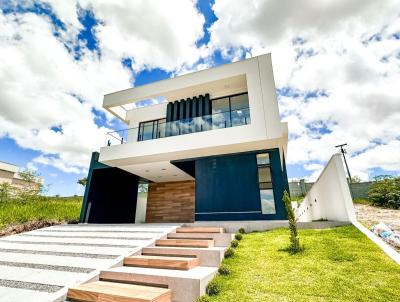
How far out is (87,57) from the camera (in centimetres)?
793

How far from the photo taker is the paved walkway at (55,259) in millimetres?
3164

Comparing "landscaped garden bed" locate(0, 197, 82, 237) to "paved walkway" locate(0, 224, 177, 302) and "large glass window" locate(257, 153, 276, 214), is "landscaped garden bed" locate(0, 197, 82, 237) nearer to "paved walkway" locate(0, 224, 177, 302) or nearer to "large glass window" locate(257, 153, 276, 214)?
"paved walkway" locate(0, 224, 177, 302)

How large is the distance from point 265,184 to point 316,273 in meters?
5.07

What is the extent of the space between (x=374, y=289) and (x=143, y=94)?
10.7m

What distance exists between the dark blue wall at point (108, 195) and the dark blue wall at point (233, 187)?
Answer: 219 inches

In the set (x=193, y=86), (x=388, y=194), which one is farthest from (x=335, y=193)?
(x=193, y=86)

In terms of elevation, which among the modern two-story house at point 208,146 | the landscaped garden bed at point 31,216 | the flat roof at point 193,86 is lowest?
the landscaped garden bed at point 31,216

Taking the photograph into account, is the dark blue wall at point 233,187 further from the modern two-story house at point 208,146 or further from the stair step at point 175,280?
the stair step at point 175,280

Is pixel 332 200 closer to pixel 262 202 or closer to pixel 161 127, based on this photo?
pixel 262 202

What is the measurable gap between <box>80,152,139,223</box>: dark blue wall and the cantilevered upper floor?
1426 millimetres

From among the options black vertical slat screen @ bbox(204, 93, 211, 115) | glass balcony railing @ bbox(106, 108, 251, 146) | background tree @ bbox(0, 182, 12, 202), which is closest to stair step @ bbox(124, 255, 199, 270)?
glass balcony railing @ bbox(106, 108, 251, 146)

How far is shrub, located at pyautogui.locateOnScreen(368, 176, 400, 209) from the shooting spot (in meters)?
8.03

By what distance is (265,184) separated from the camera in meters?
8.25

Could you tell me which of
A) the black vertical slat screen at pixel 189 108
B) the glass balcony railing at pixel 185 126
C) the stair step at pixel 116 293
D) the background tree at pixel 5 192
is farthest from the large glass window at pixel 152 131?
the background tree at pixel 5 192
